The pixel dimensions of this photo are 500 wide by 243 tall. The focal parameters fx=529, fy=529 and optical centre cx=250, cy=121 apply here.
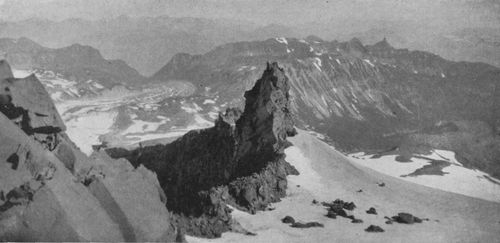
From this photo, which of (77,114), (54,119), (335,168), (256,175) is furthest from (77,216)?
(77,114)

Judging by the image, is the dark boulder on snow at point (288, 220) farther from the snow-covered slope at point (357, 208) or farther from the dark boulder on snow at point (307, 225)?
the dark boulder on snow at point (307, 225)

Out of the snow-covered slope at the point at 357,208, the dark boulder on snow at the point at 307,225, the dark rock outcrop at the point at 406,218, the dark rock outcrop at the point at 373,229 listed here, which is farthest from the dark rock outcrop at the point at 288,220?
the dark rock outcrop at the point at 406,218

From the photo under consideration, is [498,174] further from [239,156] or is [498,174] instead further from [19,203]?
[19,203]

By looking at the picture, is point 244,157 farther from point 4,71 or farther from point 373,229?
point 4,71

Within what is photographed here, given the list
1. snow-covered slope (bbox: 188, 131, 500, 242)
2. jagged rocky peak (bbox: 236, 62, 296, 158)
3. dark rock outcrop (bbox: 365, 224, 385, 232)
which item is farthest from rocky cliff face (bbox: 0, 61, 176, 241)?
jagged rocky peak (bbox: 236, 62, 296, 158)

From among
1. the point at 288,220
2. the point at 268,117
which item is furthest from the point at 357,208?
the point at 268,117

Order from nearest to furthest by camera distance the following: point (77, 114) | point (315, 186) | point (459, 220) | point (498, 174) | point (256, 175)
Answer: point (459, 220) → point (256, 175) → point (315, 186) → point (498, 174) → point (77, 114)
